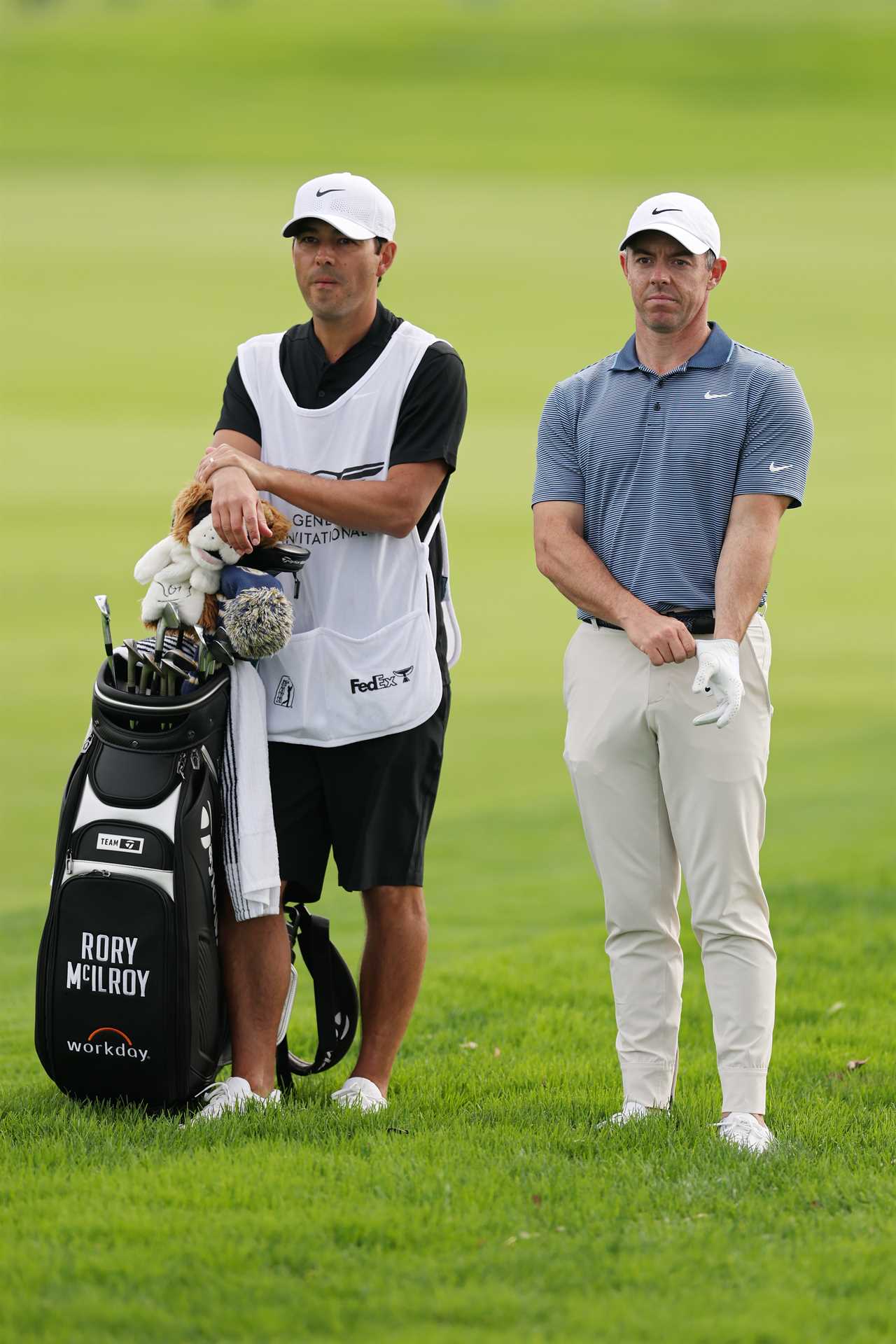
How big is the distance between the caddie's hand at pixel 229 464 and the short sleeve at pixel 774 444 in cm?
112

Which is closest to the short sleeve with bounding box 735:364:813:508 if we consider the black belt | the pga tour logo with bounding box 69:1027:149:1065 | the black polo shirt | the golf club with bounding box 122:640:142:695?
the black belt

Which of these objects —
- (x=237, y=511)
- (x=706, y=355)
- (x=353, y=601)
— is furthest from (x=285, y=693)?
(x=706, y=355)

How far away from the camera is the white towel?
4.36 meters

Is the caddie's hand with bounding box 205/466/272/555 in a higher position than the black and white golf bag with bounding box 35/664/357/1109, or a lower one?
higher

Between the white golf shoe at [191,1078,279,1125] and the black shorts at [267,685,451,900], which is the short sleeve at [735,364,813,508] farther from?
the white golf shoe at [191,1078,279,1125]

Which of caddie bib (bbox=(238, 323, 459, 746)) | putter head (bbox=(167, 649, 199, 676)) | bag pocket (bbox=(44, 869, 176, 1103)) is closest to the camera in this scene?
bag pocket (bbox=(44, 869, 176, 1103))

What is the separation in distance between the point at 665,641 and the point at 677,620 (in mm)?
93

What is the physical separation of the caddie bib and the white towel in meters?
0.13

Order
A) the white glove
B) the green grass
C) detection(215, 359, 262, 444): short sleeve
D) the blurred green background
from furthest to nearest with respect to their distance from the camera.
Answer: the blurred green background < detection(215, 359, 262, 444): short sleeve < the white glove < the green grass

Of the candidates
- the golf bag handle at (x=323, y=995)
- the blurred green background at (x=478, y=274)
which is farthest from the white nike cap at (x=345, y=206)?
the blurred green background at (x=478, y=274)

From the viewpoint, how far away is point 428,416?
4426 mm

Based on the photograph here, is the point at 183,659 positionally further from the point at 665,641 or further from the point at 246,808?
the point at 665,641

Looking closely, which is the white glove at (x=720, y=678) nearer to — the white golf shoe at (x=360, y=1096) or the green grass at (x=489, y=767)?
the green grass at (x=489, y=767)

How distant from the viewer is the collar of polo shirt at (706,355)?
4215 millimetres
